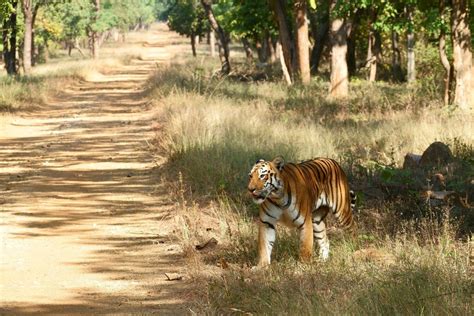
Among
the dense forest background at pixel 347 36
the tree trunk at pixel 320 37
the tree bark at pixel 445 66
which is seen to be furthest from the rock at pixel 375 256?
the tree trunk at pixel 320 37

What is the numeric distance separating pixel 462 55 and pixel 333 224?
40.0ft

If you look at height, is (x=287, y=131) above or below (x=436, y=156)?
below

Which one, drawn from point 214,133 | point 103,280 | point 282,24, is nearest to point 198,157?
point 214,133

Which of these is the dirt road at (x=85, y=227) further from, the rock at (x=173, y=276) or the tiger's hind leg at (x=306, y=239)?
the tiger's hind leg at (x=306, y=239)

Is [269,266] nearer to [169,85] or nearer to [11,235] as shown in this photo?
[11,235]

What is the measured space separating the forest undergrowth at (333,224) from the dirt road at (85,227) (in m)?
0.40

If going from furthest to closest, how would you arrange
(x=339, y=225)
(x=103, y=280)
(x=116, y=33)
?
(x=116, y=33) → (x=339, y=225) → (x=103, y=280)

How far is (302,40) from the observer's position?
1156 inches

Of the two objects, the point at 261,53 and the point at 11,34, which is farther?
the point at 261,53

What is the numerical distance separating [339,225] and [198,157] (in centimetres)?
445

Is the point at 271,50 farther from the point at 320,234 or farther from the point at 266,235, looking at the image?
the point at 266,235

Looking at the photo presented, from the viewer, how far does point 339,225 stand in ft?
29.9

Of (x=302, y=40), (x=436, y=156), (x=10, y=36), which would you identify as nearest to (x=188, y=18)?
(x=10, y=36)

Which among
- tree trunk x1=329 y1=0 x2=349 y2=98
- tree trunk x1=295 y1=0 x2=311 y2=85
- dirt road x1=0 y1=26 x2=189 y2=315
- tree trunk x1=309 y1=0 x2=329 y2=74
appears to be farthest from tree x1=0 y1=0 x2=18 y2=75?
dirt road x1=0 y1=26 x2=189 y2=315
